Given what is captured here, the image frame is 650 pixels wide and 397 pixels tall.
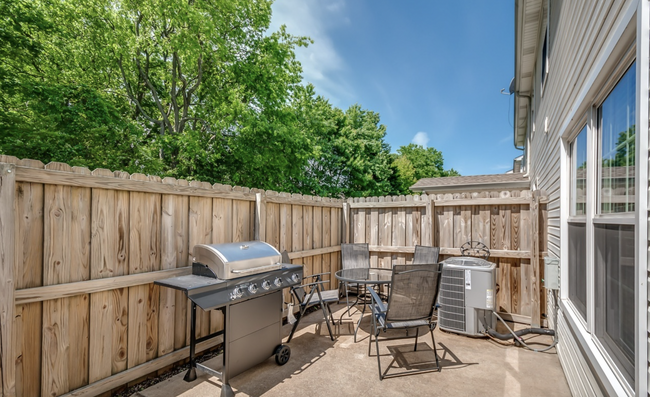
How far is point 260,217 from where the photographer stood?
3.88 m

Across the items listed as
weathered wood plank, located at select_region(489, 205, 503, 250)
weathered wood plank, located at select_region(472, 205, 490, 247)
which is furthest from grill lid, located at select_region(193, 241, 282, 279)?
weathered wood plank, located at select_region(489, 205, 503, 250)

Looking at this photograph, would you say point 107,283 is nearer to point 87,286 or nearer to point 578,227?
point 87,286

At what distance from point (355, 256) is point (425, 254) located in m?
1.14

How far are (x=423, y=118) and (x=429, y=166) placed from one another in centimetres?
581

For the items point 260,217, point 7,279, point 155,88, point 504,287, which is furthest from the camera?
point 155,88

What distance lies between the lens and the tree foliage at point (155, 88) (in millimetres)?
6957

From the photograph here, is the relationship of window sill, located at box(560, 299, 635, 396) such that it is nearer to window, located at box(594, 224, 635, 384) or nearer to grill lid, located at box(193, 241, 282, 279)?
window, located at box(594, 224, 635, 384)

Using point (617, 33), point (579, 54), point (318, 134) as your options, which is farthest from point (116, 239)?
point (318, 134)

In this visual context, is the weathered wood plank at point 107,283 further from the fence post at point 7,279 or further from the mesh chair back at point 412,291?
the mesh chair back at point 412,291

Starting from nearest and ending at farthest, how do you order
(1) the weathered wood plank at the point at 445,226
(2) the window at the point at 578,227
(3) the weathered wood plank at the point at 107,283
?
(2) the window at the point at 578,227
(3) the weathered wood plank at the point at 107,283
(1) the weathered wood plank at the point at 445,226

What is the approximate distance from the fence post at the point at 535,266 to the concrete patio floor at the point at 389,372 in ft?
1.38

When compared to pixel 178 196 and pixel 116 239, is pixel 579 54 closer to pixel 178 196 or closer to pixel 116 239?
pixel 178 196

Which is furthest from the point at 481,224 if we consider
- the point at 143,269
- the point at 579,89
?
the point at 143,269

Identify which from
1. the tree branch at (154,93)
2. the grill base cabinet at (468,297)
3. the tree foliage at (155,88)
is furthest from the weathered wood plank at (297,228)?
the tree branch at (154,93)
